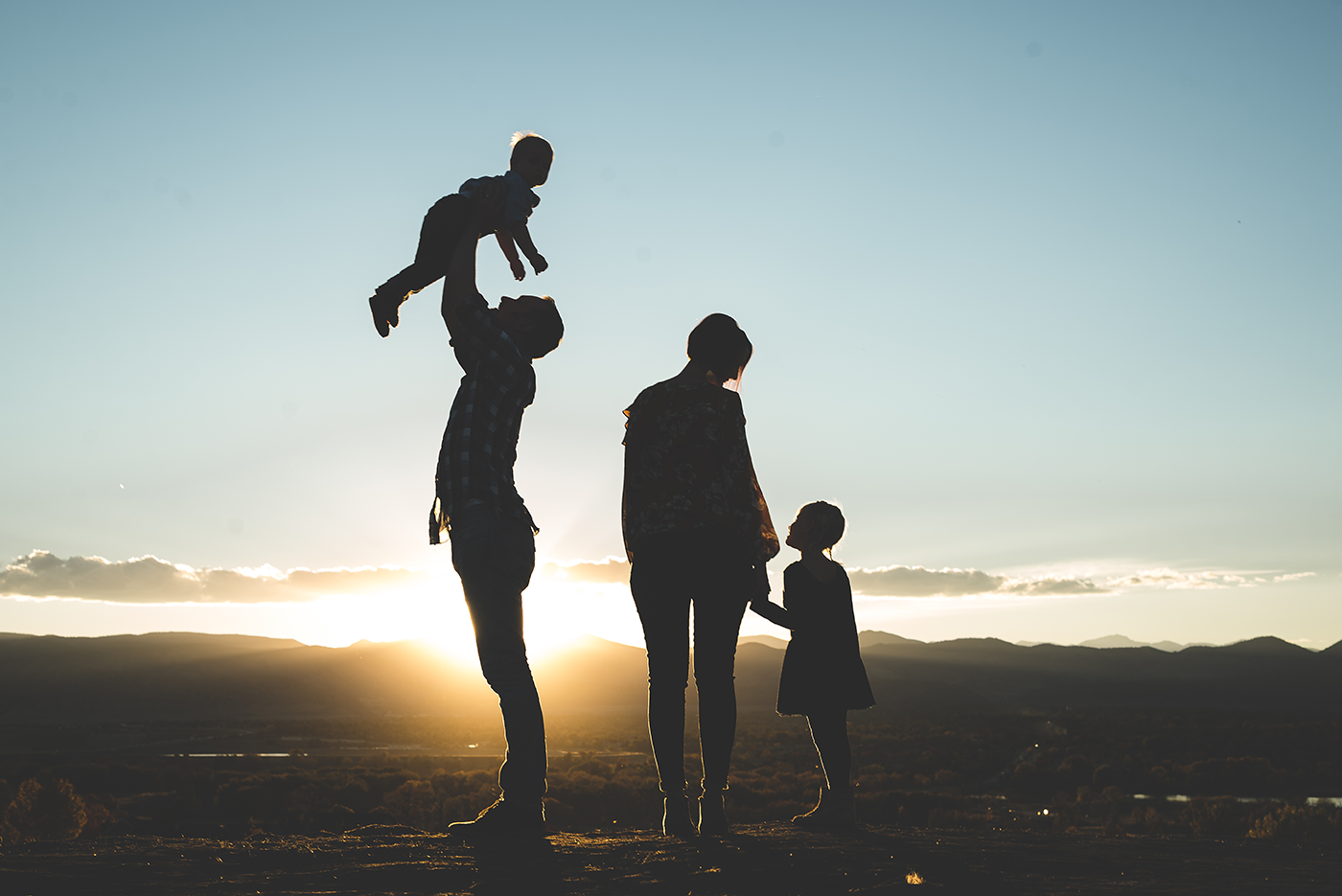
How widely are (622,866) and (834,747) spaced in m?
2.03

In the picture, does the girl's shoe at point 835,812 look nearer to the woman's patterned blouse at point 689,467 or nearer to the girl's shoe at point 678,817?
the girl's shoe at point 678,817

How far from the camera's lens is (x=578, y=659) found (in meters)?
142

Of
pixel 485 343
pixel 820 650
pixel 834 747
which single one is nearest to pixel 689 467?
pixel 485 343

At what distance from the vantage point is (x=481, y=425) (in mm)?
3484

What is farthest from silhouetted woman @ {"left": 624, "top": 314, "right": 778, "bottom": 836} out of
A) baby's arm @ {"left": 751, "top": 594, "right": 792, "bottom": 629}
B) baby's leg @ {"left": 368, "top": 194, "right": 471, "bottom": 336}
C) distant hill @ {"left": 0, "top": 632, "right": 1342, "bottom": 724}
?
distant hill @ {"left": 0, "top": 632, "right": 1342, "bottom": 724}

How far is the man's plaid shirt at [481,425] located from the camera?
11.2 feet

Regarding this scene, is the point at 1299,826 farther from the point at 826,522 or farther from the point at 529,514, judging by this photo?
the point at 529,514

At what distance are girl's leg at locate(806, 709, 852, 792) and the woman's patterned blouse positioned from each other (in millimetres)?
1175

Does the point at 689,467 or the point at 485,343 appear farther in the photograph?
the point at 689,467

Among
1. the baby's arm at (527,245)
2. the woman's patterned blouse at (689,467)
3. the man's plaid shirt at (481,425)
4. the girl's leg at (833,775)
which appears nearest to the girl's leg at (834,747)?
the girl's leg at (833,775)

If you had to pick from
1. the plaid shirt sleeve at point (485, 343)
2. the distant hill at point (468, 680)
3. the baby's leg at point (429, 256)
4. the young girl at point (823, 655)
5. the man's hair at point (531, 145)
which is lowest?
the distant hill at point (468, 680)

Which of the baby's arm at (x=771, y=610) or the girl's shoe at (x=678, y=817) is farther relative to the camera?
the baby's arm at (x=771, y=610)

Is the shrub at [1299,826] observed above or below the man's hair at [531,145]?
below

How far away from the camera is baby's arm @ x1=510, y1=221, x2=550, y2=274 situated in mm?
3543
